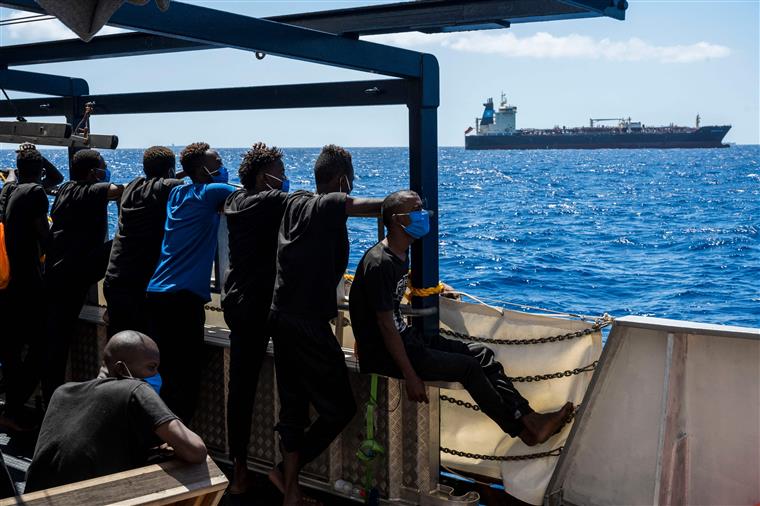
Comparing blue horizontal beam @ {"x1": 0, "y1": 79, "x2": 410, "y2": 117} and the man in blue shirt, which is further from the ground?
blue horizontal beam @ {"x1": 0, "y1": 79, "x2": 410, "y2": 117}

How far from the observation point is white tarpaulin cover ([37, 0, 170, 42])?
3.66m

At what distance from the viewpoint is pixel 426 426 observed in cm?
540

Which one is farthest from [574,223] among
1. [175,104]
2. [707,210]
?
[175,104]

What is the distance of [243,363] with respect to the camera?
5.57 m

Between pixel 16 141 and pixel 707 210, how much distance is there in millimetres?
46346

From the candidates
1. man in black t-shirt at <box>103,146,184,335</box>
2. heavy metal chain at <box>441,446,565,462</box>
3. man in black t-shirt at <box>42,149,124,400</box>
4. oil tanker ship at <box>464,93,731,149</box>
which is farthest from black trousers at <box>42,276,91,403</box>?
oil tanker ship at <box>464,93,731,149</box>

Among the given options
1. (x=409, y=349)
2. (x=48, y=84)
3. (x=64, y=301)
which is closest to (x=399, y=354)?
(x=409, y=349)

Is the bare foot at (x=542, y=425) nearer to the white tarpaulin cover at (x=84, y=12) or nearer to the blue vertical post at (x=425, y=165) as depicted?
the blue vertical post at (x=425, y=165)

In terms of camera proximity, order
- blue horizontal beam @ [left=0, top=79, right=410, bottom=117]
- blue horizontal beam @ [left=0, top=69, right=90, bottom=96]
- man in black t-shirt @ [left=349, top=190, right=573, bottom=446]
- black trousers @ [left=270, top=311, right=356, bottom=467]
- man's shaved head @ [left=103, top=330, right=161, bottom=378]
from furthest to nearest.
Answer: blue horizontal beam @ [left=0, top=69, right=90, bottom=96] → blue horizontal beam @ [left=0, top=79, right=410, bottom=117] → black trousers @ [left=270, top=311, right=356, bottom=467] → man in black t-shirt @ [left=349, top=190, right=573, bottom=446] → man's shaved head @ [left=103, top=330, right=161, bottom=378]

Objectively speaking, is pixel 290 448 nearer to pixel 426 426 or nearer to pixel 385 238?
pixel 426 426

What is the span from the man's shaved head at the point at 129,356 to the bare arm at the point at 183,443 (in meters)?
0.43

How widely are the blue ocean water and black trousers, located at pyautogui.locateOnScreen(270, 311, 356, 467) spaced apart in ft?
4.89

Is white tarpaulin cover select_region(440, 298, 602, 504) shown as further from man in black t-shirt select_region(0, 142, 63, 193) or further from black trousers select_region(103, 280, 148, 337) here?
man in black t-shirt select_region(0, 142, 63, 193)

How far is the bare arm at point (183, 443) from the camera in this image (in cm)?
363
